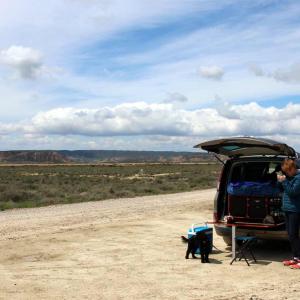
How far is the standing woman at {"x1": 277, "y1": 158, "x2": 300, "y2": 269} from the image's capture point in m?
8.15

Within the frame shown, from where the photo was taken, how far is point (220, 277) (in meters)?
7.57

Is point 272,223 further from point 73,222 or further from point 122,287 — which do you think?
point 73,222

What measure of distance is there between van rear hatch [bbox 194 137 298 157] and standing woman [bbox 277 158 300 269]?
315 millimetres

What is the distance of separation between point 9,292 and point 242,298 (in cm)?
303

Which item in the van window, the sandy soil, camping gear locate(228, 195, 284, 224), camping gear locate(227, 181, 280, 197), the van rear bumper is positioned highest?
the van window

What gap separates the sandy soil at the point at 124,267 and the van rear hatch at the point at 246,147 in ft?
6.17

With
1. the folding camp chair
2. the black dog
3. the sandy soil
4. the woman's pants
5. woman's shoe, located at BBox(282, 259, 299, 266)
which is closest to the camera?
the sandy soil

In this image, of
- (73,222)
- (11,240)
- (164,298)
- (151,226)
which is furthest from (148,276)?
(73,222)

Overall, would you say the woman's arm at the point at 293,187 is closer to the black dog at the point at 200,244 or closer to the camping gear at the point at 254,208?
the camping gear at the point at 254,208

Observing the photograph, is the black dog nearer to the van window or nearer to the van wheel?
the van wheel

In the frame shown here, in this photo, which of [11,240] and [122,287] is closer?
[122,287]

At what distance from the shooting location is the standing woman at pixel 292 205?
815 centimetres

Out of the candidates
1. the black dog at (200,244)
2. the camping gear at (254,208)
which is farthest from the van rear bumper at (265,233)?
the black dog at (200,244)

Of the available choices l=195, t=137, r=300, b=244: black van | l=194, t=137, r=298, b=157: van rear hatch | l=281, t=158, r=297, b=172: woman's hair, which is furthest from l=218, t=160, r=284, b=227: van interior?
l=281, t=158, r=297, b=172: woman's hair
